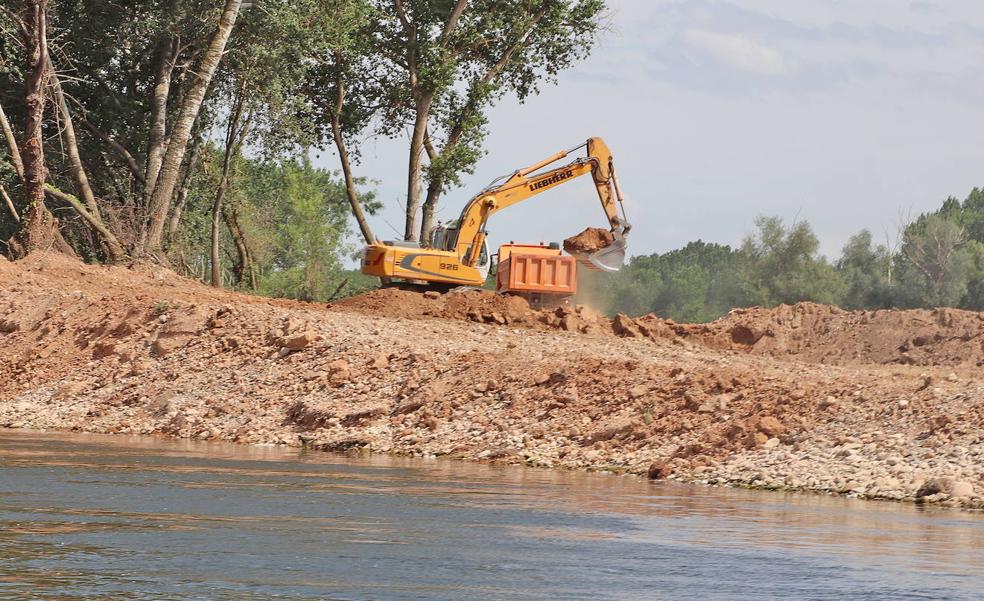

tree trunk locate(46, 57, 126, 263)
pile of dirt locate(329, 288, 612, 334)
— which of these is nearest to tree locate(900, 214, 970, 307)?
pile of dirt locate(329, 288, 612, 334)

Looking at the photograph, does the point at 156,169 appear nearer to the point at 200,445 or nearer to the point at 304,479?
the point at 200,445

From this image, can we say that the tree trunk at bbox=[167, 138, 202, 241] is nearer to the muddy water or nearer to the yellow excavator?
the yellow excavator

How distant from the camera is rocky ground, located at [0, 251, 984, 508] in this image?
17.5 m

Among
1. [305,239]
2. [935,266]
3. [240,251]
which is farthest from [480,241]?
[935,266]

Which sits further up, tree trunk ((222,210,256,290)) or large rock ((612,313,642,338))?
tree trunk ((222,210,256,290))

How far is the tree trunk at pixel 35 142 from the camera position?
31.3m

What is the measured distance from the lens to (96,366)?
25.4 meters

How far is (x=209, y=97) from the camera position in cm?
4034

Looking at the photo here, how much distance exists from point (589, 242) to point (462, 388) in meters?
12.9

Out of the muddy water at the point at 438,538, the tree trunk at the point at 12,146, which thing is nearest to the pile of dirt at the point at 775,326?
the tree trunk at the point at 12,146

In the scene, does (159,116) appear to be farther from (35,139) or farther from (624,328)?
(624,328)

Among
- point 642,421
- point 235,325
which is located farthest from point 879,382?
point 235,325

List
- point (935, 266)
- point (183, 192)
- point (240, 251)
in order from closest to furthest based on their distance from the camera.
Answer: point (183, 192)
point (240, 251)
point (935, 266)

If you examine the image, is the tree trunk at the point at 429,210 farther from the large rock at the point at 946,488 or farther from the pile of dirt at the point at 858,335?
the large rock at the point at 946,488
